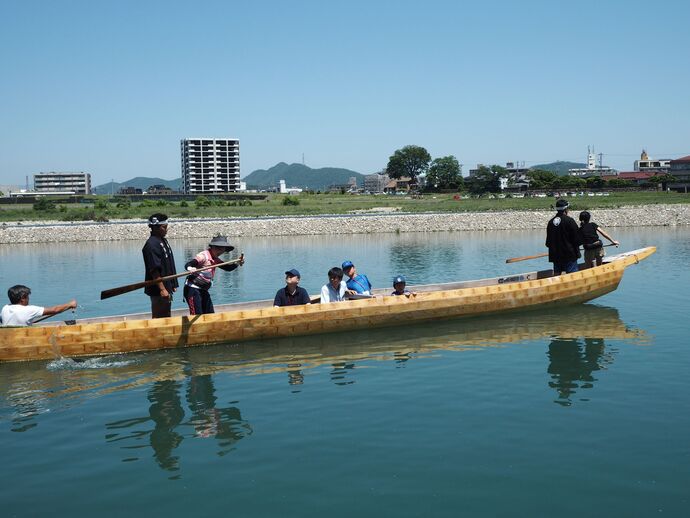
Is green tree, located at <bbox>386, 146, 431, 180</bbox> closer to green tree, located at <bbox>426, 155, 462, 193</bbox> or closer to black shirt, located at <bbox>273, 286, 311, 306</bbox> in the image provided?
green tree, located at <bbox>426, 155, 462, 193</bbox>

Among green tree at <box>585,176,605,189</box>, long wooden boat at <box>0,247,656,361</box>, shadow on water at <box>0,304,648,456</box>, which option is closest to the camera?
shadow on water at <box>0,304,648,456</box>

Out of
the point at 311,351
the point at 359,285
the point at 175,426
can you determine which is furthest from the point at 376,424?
the point at 359,285

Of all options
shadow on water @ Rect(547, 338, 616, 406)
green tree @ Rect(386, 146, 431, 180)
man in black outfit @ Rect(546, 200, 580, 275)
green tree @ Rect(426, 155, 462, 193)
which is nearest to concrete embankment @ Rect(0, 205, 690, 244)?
man in black outfit @ Rect(546, 200, 580, 275)

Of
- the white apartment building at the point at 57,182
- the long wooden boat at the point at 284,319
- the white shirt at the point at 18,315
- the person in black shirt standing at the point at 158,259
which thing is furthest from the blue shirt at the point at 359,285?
the white apartment building at the point at 57,182

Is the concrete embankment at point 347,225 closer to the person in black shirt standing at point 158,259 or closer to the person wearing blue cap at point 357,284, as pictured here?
the person wearing blue cap at point 357,284

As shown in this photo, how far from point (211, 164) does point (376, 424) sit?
172 meters

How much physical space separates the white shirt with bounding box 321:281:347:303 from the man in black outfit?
4.93 metres

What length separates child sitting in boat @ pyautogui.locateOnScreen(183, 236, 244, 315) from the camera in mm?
11977

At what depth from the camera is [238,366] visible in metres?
11.4

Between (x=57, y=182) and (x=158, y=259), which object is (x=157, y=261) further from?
(x=57, y=182)

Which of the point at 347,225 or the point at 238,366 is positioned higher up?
the point at 347,225

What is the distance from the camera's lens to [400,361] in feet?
37.4

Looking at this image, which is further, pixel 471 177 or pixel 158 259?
pixel 471 177

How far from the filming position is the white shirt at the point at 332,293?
1330 centimetres
